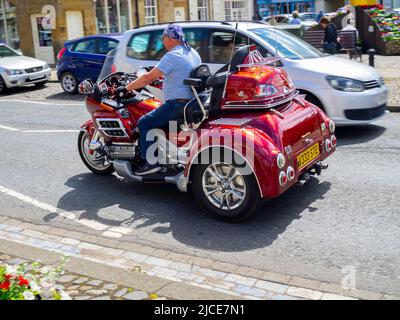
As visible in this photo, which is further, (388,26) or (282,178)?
(388,26)

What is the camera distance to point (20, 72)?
18.0m

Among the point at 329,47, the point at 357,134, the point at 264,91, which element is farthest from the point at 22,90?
the point at 264,91

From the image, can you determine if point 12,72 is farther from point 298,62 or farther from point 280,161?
point 280,161

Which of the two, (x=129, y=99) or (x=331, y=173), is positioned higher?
(x=129, y=99)

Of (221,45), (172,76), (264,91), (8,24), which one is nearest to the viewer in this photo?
(264,91)

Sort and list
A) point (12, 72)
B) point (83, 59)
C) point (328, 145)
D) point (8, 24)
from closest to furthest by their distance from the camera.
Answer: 1. point (328, 145)
2. point (83, 59)
3. point (12, 72)
4. point (8, 24)

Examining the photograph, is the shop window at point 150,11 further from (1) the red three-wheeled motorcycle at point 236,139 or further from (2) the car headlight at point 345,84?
(1) the red three-wheeled motorcycle at point 236,139

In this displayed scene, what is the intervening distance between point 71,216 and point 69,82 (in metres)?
11.2

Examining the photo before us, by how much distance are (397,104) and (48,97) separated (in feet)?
31.4

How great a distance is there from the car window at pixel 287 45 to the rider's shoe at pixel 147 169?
3859mm

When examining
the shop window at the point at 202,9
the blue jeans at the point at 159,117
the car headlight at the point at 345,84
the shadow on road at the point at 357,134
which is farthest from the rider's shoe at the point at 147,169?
the shop window at the point at 202,9
